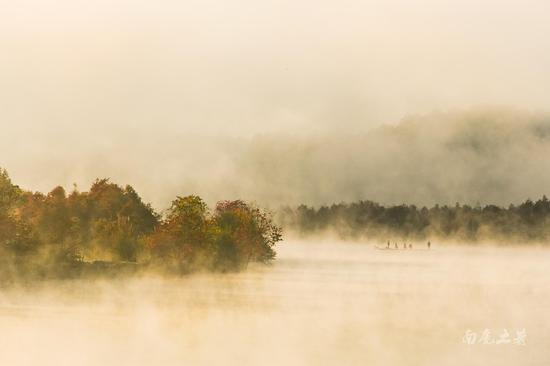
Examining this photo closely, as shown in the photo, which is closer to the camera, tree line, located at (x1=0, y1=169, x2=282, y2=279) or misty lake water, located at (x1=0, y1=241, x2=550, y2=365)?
misty lake water, located at (x1=0, y1=241, x2=550, y2=365)

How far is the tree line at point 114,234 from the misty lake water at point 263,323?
13.0 ft

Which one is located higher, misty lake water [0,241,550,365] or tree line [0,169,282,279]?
tree line [0,169,282,279]

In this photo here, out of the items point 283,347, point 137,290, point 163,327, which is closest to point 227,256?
point 137,290

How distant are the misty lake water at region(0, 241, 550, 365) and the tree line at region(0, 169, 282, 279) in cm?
396

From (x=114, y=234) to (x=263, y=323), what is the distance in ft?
100

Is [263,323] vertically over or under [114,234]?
under

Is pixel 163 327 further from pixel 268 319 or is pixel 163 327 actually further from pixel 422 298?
Result: pixel 422 298

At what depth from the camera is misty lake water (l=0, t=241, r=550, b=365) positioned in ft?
76.9

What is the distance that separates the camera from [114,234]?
195 ft

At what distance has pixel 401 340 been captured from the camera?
27000 millimetres

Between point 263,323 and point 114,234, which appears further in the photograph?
point 114,234

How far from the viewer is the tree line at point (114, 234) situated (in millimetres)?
49125

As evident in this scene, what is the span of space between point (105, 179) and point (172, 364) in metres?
48.2

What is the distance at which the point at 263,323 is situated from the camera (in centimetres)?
3056
